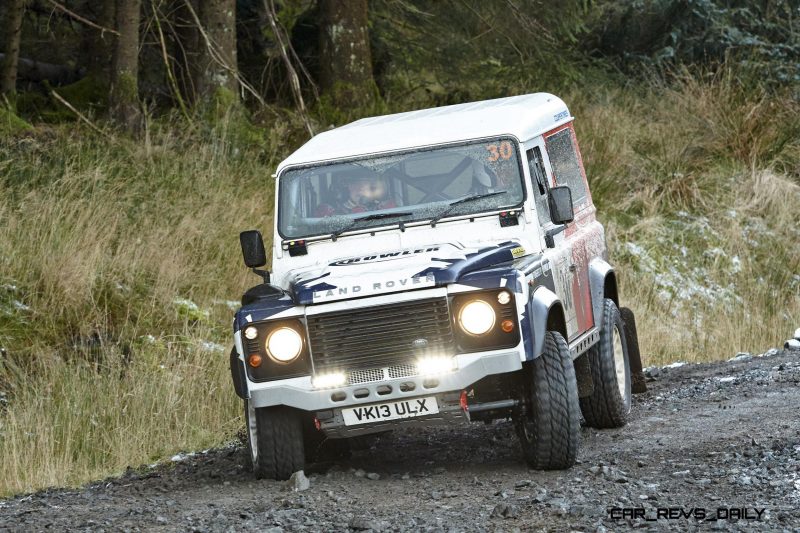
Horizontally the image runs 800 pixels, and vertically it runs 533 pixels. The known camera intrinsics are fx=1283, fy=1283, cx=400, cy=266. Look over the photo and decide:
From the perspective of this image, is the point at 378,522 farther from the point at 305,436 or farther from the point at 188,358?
the point at 188,358

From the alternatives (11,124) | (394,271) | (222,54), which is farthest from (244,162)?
(394,271)

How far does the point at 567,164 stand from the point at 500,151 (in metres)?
1.31

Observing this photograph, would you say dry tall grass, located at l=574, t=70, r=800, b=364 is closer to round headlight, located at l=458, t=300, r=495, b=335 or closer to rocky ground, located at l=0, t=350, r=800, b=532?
rocky ground, located at l=0, t=350, r=800, b=532

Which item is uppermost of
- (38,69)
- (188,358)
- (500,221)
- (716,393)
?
(38,69)

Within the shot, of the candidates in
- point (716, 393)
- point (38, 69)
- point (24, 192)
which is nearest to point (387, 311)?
point (716, 393)

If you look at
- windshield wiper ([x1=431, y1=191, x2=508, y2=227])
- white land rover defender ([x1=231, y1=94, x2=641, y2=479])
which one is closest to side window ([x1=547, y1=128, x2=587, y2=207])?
white land rover defender ([x1=231, y1=94, x2=641, y2=479])

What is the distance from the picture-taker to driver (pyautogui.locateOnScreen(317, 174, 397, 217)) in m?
7.67

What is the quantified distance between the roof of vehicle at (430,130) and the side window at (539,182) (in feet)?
0.41

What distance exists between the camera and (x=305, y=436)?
7590mm

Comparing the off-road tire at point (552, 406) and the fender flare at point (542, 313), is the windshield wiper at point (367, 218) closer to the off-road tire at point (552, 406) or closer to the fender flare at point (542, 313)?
the fender flare at point (542, 313)

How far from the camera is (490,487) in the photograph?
6512 millimetres

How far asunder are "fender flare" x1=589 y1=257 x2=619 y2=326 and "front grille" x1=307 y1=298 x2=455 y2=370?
1983 millimetres

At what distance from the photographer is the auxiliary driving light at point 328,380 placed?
6.61 meters

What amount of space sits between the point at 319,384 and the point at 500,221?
1581 mm
